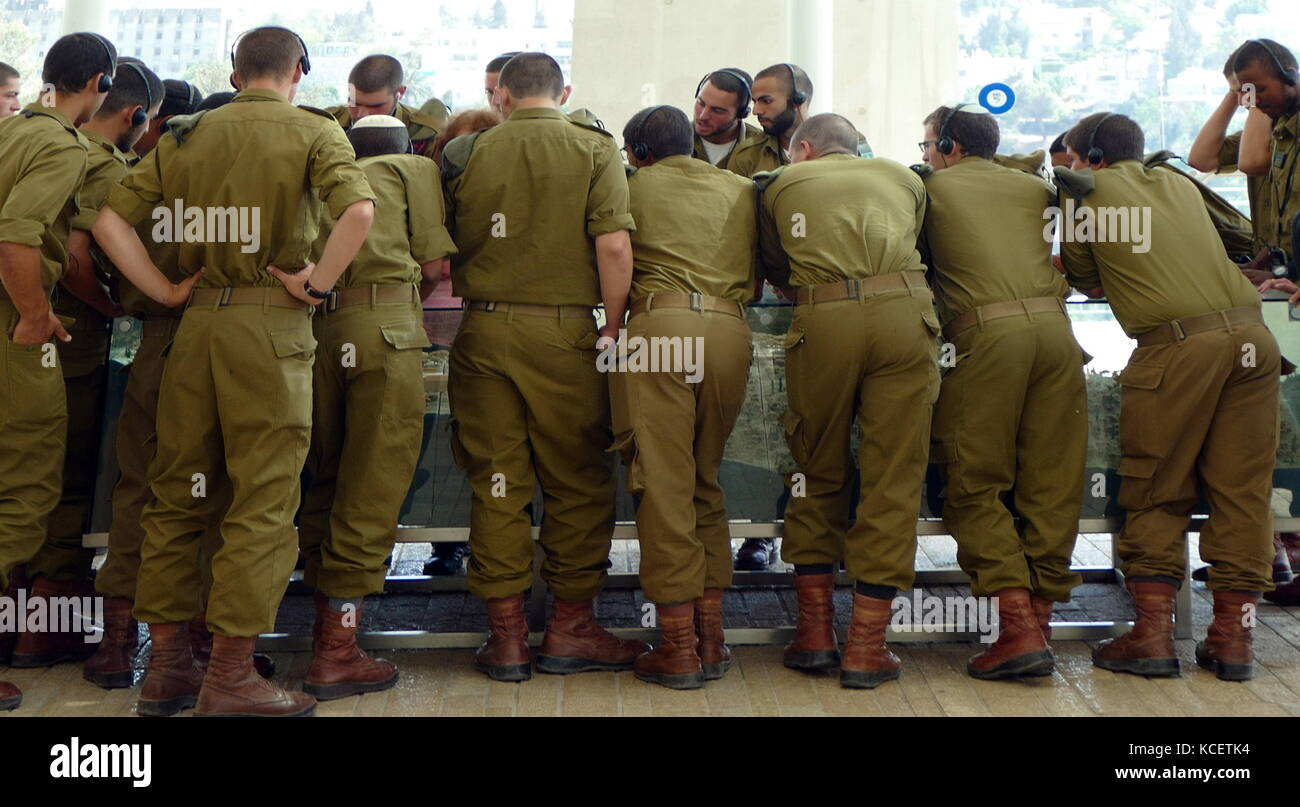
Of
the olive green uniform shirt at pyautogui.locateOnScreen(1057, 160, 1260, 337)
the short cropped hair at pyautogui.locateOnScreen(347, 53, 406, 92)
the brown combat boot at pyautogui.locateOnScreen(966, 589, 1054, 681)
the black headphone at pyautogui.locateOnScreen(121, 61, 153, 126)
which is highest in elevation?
the short cropped hair at pyautogui.locateOnScreen(347, 53, 406, 92)

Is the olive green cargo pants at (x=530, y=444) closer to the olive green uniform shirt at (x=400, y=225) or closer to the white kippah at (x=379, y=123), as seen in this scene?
the olive green uniform shirt at (x=400, y=225)

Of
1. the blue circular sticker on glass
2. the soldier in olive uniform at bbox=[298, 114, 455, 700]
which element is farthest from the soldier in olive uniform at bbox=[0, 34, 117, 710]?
the blue circular sticker on glass

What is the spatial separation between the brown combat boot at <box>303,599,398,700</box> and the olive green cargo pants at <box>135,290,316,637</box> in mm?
310

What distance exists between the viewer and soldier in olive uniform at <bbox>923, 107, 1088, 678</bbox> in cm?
389

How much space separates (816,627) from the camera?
3984 mm

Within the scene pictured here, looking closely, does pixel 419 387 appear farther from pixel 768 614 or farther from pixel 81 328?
pixel 768 614

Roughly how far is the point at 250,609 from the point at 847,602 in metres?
2.34

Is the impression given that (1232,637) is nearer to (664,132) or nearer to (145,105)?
(664,132)

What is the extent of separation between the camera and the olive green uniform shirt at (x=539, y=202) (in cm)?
384

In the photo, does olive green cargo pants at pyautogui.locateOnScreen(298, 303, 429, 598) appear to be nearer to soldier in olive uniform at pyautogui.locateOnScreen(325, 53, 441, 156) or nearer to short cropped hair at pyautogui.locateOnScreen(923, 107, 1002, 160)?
soldier in olive uniform at pyautogui.locateOnScreen(325, 53, 441, 156)

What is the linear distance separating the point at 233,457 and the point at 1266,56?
12.6ft

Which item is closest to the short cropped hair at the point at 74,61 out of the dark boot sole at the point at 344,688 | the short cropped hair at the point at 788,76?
the dark boot sole at the point at 344,688

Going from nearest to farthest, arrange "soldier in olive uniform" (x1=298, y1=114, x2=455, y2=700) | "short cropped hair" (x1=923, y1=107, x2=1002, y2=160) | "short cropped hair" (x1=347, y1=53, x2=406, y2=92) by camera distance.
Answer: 1. "soldier in olive uniform" (x1=298, y1=114, x2=455, y2=700)
2. "short cropped hair" (x1=923, y1=107, x2=1002, y2=160)
3. "short cropped hair" (x1=347, y1=53, x2=406, y2=92)

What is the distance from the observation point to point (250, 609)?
135 inches
